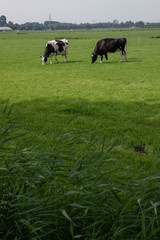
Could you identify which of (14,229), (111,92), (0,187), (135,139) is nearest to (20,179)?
(0,187)

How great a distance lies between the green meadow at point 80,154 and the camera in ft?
7.97

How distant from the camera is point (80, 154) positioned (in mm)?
3246

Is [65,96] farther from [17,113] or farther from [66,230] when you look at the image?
[66,230]

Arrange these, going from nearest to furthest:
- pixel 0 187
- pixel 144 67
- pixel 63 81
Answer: pixel 0 187
pixel 63 81
pixel 144 67

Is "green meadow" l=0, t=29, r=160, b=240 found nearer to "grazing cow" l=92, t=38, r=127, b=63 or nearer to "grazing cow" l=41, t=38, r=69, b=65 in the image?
"grazing cow" l=41, t=38, r=69, b=65

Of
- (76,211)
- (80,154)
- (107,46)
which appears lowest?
(107,46)

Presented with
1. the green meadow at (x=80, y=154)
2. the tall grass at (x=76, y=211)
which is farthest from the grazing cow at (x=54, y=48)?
the tall grass at (x=76, y=211)

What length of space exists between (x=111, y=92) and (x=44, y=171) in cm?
917

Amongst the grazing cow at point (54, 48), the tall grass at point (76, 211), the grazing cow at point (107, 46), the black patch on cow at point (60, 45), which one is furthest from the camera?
the grazing cow at point (107, 46)

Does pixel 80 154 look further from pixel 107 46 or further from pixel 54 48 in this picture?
pixel 107 46

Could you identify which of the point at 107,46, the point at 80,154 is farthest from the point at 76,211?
the point at 107,46

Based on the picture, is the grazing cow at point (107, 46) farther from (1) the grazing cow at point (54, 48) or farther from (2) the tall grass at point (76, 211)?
(2) the tall grass at point (76, 211)

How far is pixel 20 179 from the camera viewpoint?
2.69 m

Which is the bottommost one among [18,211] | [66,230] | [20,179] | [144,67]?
[144,67]
